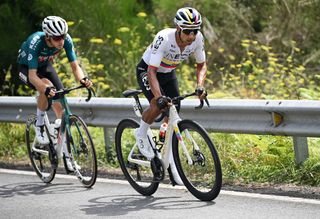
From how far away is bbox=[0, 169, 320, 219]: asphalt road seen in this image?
7.40 metres

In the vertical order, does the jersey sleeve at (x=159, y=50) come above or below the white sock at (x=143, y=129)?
above

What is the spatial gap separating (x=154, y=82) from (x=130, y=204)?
116 cm

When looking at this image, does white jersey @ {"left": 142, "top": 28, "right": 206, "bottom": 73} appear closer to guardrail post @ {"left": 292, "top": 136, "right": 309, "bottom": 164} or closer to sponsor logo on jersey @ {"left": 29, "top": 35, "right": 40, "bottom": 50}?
guardrail post @ {"left": 292, "top": 136, "right": 309, "bottom": 164}

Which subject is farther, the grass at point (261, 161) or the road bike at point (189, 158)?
the grass at point (261, 161)

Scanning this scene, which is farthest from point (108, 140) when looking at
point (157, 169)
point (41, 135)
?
point (157, 169)

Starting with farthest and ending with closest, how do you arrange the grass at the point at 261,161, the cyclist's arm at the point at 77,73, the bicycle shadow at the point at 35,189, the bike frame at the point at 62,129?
1. the cyclist's arm at the point at 77,73
2. the bike frame at the point at 62,129
3. the bicycle shadow at the point at 35,189
4. the grass at the point at 261,161

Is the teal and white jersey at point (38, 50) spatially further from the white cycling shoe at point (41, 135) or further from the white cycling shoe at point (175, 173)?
the white cycling shoe at point (175, 173)

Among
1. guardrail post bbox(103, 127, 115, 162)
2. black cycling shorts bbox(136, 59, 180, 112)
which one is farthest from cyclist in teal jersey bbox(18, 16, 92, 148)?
guardrail post bbox(103, 127, 115, 162)

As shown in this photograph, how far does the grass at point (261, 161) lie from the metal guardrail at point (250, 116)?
225 mm

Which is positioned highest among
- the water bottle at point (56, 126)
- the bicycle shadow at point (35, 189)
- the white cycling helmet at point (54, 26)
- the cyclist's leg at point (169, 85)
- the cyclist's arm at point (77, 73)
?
the white cycling helmet at point (54, 26)

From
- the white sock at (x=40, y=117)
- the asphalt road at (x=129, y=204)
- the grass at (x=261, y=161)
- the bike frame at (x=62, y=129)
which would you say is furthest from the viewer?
the white sock at (x=40, y=117)

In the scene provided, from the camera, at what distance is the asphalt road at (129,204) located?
24.3 feet

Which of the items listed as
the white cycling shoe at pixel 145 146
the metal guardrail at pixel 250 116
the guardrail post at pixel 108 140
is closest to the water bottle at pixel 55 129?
the metal guardrail at pixel 250 116

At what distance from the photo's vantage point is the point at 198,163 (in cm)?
798
